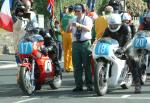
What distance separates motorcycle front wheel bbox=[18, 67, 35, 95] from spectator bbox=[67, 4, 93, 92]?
1.09 metres

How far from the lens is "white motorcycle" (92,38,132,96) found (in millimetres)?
11672

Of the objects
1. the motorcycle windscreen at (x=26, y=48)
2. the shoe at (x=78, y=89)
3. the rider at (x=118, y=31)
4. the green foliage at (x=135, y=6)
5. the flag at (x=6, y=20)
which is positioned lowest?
the shoe at (x=78, y=89)

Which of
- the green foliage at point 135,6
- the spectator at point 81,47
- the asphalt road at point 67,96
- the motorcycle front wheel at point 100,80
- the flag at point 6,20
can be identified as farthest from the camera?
the green foliage at point 135,6

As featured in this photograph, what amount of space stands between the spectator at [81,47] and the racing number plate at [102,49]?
0.83m

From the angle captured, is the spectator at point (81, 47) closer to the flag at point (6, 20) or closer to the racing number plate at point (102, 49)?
the racing number plate at point (102, 49)

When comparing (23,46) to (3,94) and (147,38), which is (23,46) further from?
(147,38)

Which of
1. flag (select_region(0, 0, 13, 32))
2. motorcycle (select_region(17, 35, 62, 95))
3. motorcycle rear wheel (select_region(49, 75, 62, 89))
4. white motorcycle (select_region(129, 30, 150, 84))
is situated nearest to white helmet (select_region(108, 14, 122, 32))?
white motorcycle (select_region(129, 30, 150, 84))

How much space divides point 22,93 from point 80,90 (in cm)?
125

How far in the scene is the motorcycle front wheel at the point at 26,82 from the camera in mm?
11797

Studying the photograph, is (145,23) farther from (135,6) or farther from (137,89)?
(135,6)

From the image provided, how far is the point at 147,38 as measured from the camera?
12656mm

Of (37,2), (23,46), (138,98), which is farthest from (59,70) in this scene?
(37,2)

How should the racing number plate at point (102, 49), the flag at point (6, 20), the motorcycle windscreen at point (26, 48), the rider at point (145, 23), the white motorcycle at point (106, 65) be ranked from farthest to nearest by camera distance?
1. the flag at point (6, 20)
2. the rider at point (145, 23)
3. the motorcycle windscreen at point (26, 48)
4. the racing number plate at point (102, 49)
5. the white motorcycle at point (106, 65)

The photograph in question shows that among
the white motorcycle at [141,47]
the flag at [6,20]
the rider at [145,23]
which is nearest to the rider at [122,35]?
the white motorcycle at [141,47]
